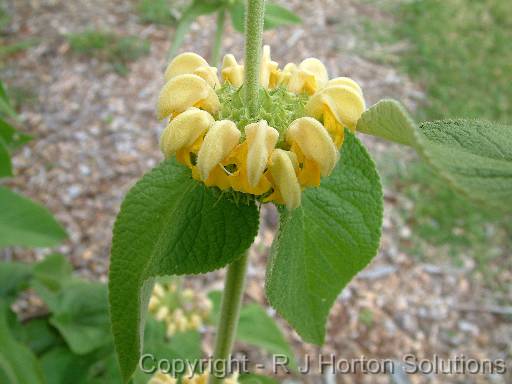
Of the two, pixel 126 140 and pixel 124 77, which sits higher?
pixel 124 77

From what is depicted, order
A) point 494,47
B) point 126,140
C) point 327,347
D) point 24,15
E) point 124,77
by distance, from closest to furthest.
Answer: point 327,347 < point 126,140 < point 124,77 < point 24,15 < point 494,47

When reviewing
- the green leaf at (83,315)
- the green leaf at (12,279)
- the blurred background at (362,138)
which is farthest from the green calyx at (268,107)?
the blurred background at (362,138)

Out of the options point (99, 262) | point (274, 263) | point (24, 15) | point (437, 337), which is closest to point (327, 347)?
point (437, 337)

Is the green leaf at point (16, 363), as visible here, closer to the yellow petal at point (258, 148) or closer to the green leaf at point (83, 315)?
the green leaf at point (83, 315)

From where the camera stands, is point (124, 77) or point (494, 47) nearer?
point (124, 77)

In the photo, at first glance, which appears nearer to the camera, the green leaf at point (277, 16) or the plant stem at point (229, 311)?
the plant stem at point (229, 311)

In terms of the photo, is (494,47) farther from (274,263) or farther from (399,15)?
(274,263)

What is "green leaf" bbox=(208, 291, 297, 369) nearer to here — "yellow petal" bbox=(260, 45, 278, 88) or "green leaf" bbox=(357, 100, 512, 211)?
"yellow petal" bbox=(260, 45, 278, 88)
